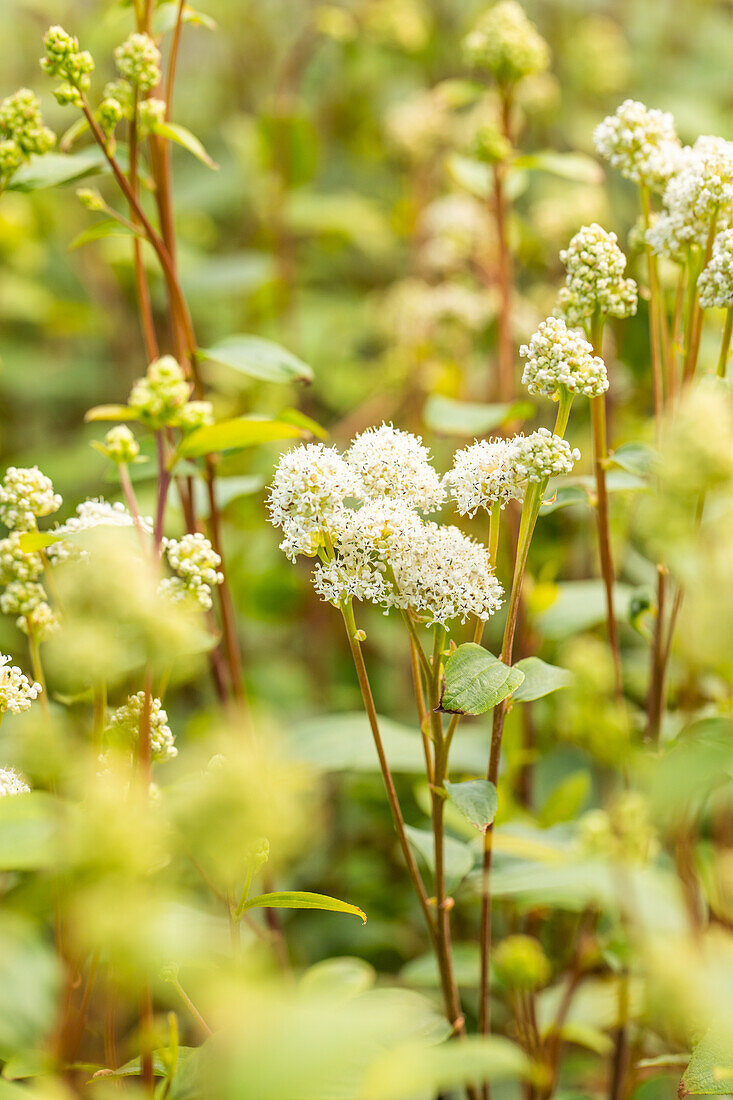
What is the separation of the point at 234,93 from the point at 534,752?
5.28 feet

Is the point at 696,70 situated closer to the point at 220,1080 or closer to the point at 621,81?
the point at 621,81

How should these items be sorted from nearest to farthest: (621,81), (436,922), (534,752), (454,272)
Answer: (436,922)
(534,752)
(454,272)
(621,81)

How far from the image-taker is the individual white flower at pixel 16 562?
21.9 inches

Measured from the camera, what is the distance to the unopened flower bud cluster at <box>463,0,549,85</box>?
90cm

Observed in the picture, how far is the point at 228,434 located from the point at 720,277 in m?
0.30

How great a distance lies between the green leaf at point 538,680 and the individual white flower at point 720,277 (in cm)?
23

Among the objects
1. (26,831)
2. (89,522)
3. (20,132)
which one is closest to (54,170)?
(20,132)

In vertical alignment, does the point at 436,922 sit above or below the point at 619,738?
below

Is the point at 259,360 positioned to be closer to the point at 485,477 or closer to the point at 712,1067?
the point at 485,477

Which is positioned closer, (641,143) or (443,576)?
(443,576)

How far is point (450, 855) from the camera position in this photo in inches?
26.1

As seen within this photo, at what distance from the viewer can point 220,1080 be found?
11.4 inches

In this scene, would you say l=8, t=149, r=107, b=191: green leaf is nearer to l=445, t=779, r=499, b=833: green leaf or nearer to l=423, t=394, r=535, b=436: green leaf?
l=423, t=394, r=535, b=436: green leaf

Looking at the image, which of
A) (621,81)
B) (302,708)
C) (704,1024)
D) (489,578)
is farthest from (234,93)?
(704,1024)
